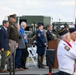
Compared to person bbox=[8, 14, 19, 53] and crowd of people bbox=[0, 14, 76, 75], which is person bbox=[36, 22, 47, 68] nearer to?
crowd of people bbox=[0, 14, 76, 75]

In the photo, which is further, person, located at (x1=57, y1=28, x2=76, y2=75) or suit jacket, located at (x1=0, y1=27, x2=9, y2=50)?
suit jacket, located at (x1=0, y1=27, x2=9, y2=50)

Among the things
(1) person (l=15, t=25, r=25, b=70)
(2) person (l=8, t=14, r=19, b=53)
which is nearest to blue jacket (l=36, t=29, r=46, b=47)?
(1) person (l=15, t=25, r=25, b=70)

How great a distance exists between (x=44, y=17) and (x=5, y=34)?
18.1m

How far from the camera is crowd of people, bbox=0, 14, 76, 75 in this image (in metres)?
6.58

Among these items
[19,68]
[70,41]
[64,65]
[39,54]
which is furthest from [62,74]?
[39,54]

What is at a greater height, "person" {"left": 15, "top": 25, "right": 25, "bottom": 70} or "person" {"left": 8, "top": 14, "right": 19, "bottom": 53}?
"person" {"left": 8, "top": 14, "right": 19, "bottom": 53}

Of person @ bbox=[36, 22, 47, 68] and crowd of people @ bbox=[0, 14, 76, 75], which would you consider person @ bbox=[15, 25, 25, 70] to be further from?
person @ bbox=[36, 22, 47, 68]

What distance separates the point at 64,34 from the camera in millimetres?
6855

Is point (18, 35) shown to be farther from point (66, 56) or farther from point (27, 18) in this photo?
point (27, 18)

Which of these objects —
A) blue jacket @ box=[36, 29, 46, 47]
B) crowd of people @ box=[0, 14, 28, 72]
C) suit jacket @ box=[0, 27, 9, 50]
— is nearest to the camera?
suit jacket @ box=[0, 27, 9, 50]

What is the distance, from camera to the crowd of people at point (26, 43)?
259 inches

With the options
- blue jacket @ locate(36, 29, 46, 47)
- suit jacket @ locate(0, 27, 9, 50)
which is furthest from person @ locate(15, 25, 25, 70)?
blue jacket @ locate(36, 29, 46, 47)

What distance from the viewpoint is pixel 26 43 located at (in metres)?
13.5

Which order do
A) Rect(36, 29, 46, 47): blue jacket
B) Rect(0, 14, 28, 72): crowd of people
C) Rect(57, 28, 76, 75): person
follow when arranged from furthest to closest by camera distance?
Rect(36, 29, 46, 47): blue jacket, Rect(0, 14, 28, 72): crowd of people, Rect(57, 28, 76, 75): person
